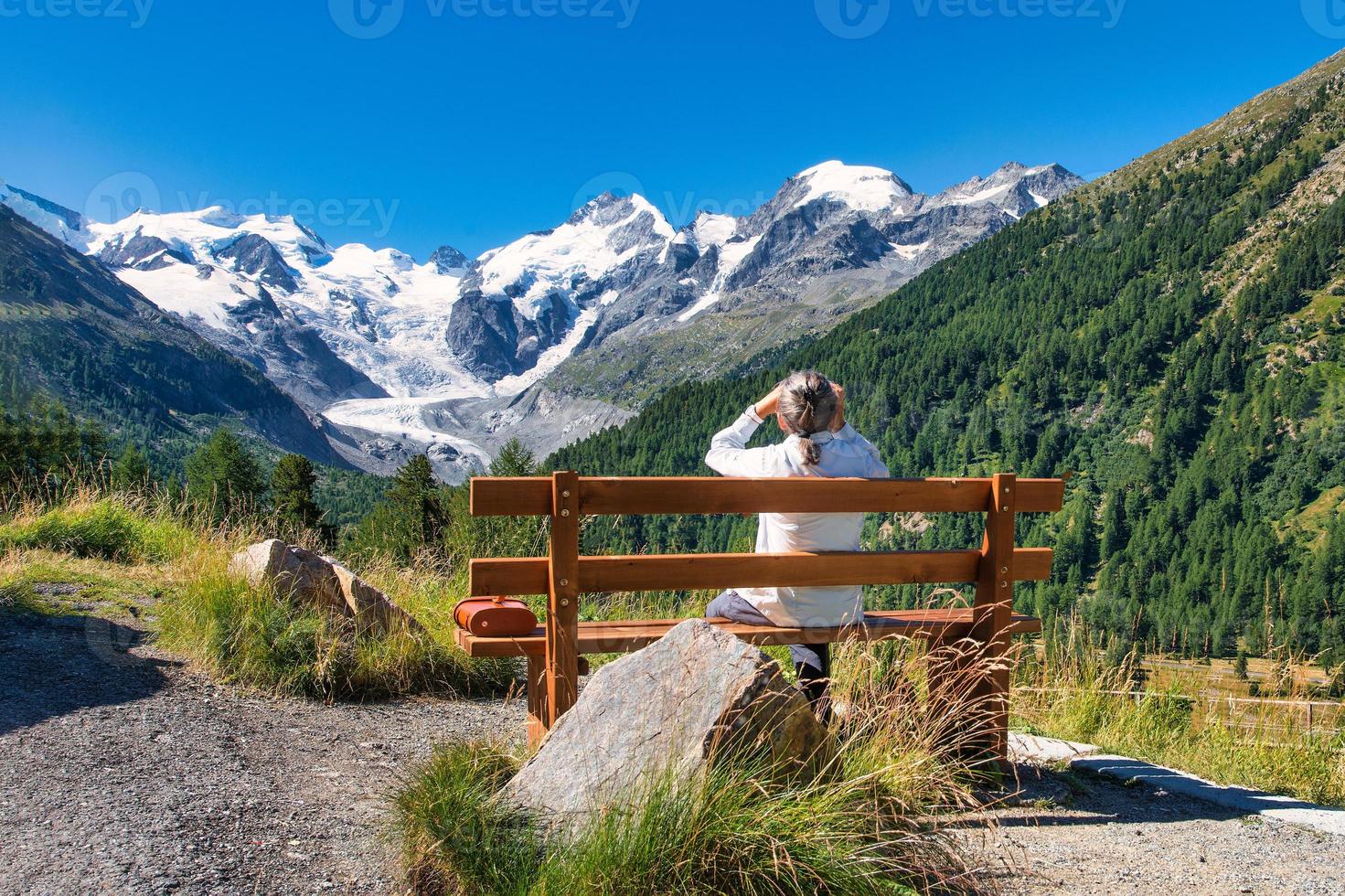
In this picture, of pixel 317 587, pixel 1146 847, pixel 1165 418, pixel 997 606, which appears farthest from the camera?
pixel 1165 418

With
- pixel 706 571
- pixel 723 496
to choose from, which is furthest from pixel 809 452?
pixel 706 571

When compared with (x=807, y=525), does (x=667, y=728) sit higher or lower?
lower

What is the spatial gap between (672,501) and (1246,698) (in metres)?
5.72

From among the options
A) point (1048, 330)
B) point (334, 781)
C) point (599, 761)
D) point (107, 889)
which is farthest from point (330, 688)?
Result: point (1048, 330)

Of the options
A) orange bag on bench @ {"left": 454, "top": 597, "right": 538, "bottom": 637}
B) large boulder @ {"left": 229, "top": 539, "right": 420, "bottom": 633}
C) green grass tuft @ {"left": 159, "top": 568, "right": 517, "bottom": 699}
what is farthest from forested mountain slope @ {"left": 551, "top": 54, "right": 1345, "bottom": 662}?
orange bag on bench @ {"left": 454, "top": 597, "right": 538, "bottom": 637}

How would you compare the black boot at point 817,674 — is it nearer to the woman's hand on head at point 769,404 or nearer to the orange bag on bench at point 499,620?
the woman's hand on head at point 769,404

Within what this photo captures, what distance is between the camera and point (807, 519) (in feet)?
17.5

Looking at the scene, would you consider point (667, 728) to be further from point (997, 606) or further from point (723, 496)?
point (997, 606)

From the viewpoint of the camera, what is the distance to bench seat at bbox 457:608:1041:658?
191 inches

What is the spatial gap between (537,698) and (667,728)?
5.11 feet

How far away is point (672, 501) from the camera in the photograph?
477 centimetres

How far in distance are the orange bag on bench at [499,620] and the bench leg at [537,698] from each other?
173 mm

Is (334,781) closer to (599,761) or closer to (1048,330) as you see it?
(599,761)

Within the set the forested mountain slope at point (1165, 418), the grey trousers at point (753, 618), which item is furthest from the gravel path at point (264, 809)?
the forested mountain slope at point (1165, 418)
